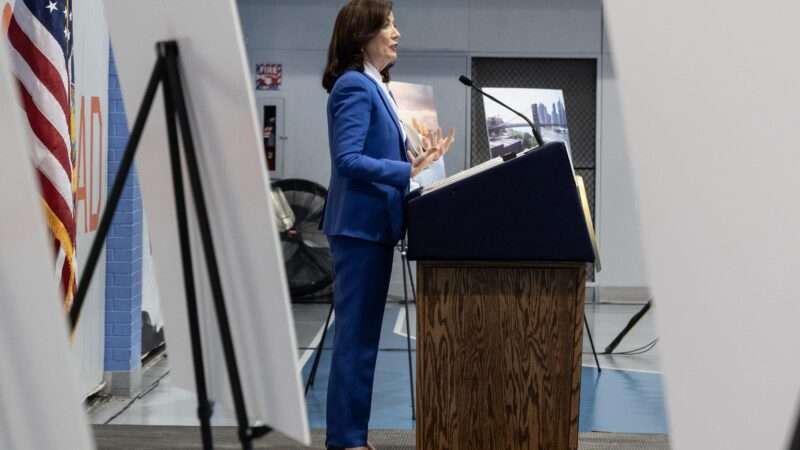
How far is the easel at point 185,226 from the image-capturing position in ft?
5.52

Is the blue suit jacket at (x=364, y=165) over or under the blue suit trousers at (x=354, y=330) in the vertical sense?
over

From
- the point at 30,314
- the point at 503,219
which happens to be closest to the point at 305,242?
the point at 503,219

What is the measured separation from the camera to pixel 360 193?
339cm

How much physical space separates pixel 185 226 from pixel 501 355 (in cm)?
174

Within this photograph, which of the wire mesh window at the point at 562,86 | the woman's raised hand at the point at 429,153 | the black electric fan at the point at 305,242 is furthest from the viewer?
the wire mesh window at the point at 562,86

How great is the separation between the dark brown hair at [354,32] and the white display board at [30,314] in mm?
2059

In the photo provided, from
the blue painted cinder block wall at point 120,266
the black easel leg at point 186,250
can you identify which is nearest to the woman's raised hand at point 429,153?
the black easel leg at point 186,250

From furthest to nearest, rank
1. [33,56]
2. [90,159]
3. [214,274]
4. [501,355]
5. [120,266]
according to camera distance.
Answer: [120,266], [90,159], [33,56], [501,355], [214,274]

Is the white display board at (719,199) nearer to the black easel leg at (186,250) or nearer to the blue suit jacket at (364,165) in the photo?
the black easel leg at (186,250)

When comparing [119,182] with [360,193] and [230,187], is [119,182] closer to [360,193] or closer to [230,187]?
[230,187]

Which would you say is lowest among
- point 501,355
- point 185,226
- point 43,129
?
point 501,355

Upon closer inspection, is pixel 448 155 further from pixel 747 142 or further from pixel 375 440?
pixel 747 142

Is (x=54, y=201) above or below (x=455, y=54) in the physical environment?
below

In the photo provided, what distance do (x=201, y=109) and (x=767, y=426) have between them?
971mm
